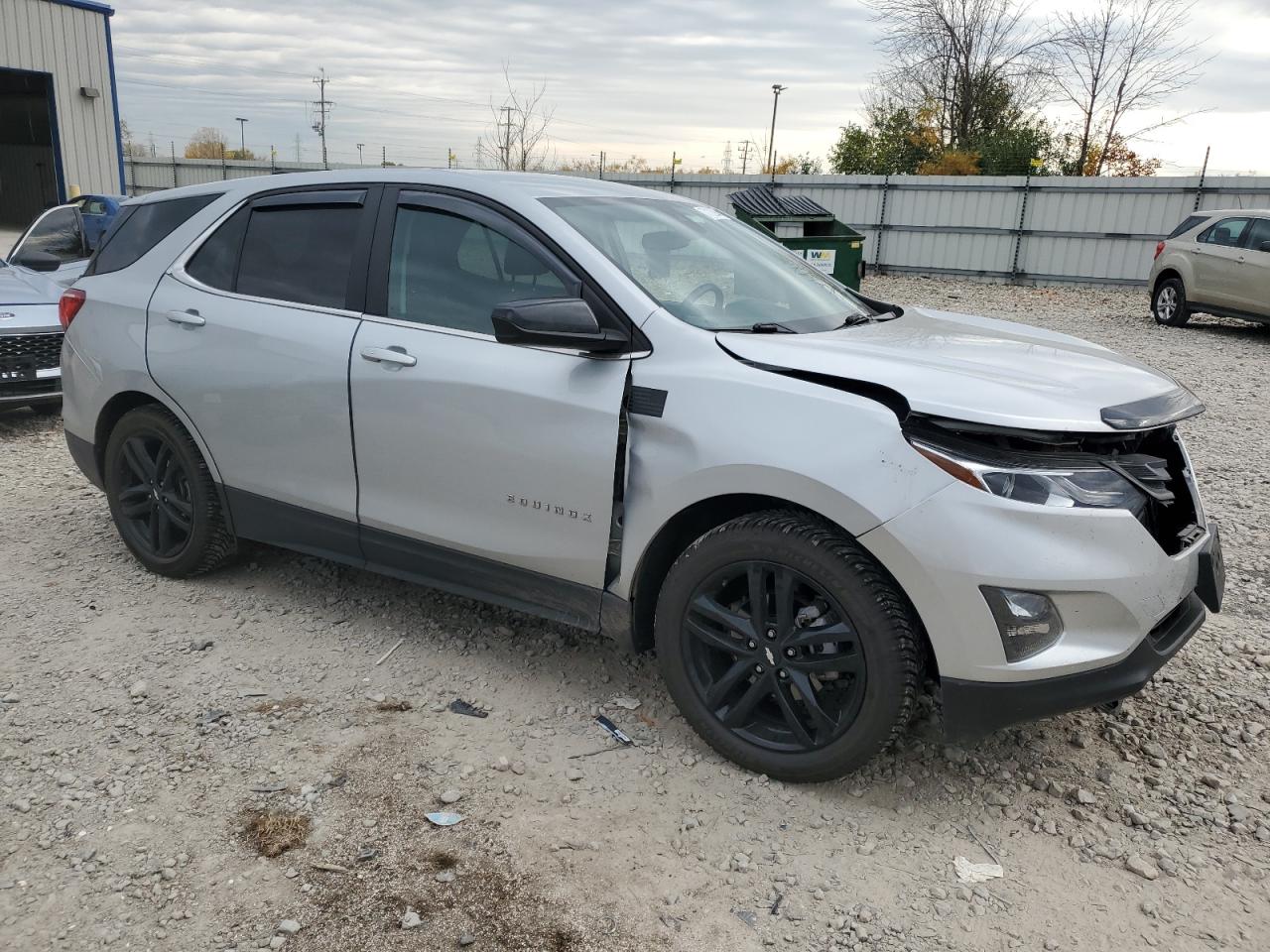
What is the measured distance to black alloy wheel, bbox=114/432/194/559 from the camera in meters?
4.21

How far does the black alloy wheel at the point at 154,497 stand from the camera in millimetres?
4207

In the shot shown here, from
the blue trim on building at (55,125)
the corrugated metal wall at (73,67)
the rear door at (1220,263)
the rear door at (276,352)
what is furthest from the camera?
the blue trim on building at (55,125)

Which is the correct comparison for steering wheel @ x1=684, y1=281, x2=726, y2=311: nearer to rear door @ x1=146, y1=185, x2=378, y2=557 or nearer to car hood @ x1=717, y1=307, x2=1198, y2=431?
car hood @ x1=717, y1=307, x2=1198, y2=431

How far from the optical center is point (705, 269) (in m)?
3.39

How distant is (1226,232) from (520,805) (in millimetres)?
13459

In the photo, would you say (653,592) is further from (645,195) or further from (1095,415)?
(645,195)

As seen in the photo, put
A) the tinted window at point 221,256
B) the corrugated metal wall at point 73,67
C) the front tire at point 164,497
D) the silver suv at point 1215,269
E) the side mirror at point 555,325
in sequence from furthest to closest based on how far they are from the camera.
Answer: the corrugated metal wall at point 73,67
the silver suv at point 1215,269
the front tire at point 164,497
the tinted window at point 221,256
the side mirror at point 555,325

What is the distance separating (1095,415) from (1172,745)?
1341mm

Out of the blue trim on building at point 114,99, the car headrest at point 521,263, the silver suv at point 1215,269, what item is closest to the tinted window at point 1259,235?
the silver suv at point 1215,269

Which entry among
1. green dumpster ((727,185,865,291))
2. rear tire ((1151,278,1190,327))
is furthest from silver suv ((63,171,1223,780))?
rear tire ((1151,278,1190,327))

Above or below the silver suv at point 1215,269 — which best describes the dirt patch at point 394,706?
below

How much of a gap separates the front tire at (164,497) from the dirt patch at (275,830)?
1702mm

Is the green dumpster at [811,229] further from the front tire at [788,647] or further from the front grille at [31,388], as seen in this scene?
the front tire at [788,647]

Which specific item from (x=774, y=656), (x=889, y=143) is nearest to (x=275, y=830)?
(x=774, y=656)
